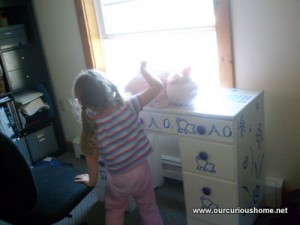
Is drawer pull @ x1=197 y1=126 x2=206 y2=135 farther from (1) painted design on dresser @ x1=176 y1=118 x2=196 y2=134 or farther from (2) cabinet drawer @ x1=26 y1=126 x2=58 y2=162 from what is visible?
(2) cabinet drawer @ x1=26 y1=126 x2=58 y2=162

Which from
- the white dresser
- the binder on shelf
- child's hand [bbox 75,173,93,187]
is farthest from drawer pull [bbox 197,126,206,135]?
the binder on shelf

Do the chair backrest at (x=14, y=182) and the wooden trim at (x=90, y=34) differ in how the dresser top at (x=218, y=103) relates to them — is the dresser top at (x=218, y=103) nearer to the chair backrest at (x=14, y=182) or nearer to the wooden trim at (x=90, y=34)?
the chair backrest at (x=14, y=182)

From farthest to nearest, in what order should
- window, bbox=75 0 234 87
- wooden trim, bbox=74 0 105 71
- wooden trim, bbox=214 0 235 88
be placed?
wooden trim, bbox=74 0 105 71 < window, bbox=75 0 234 87 < wooden trim, bbox=214 0 235 88

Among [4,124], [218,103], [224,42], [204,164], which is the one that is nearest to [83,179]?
[204,164]

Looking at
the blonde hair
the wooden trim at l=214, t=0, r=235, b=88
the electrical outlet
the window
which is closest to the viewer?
the blonde hair

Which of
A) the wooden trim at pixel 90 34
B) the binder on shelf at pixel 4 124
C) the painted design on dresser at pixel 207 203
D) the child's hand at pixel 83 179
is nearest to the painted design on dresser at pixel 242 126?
the painted design on dresser at pixel 207 203

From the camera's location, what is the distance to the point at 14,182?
1.25 metres

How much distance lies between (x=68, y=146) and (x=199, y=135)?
178 cm

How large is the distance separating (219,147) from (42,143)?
180cm

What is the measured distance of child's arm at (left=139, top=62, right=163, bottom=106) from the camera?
1.47 metres

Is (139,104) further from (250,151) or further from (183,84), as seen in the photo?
(250,151)

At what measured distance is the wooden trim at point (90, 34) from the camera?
227 centimetres

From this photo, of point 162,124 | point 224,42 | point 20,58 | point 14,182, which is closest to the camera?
point 14,182

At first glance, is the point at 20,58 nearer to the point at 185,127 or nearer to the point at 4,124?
the point at 4,124
